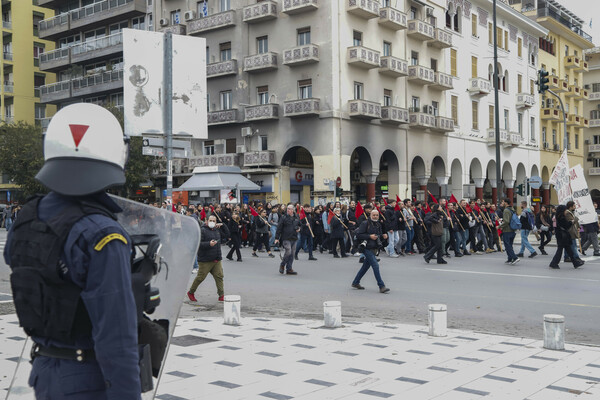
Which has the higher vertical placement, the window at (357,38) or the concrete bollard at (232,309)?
the window at (357,38)

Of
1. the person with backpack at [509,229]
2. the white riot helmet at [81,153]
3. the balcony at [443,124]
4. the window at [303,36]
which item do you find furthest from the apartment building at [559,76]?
the white riot helmet at [81,153]

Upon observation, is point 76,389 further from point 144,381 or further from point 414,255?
point 414,255

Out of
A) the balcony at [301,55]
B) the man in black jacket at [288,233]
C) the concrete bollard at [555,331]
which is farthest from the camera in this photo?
the balcony at [301,55]

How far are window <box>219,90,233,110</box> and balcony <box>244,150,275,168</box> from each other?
356 cm

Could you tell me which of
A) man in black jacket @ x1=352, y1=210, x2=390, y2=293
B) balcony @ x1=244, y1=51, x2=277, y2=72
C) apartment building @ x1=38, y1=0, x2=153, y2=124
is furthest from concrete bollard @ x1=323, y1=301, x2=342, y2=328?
apartment building @ x1=38, y1=0, x2=153, y2=124

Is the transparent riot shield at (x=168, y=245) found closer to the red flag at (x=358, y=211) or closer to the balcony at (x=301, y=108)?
the red flag at (x=358, y=211)

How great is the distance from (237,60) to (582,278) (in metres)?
26.5

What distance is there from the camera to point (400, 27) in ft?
120

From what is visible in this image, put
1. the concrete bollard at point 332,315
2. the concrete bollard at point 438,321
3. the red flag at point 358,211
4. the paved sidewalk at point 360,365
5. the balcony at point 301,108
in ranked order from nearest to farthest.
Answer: the paved sidewalk at point 360,365 < the concrete bollard at point 438,321 < the concrete bollard at point 332,315 < the red flag at point 358,211 < the balcony at point 301,108

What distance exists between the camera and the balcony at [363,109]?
1314 inches

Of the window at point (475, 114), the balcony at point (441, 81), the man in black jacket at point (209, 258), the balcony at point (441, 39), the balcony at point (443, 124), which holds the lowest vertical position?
the man in black jacket at point (209, 258)

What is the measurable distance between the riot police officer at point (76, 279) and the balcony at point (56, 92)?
155ft

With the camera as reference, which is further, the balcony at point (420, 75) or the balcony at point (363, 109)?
the balcony at point (420, 75)

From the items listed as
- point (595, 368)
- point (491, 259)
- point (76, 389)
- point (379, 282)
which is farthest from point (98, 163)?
point (491, 259)
